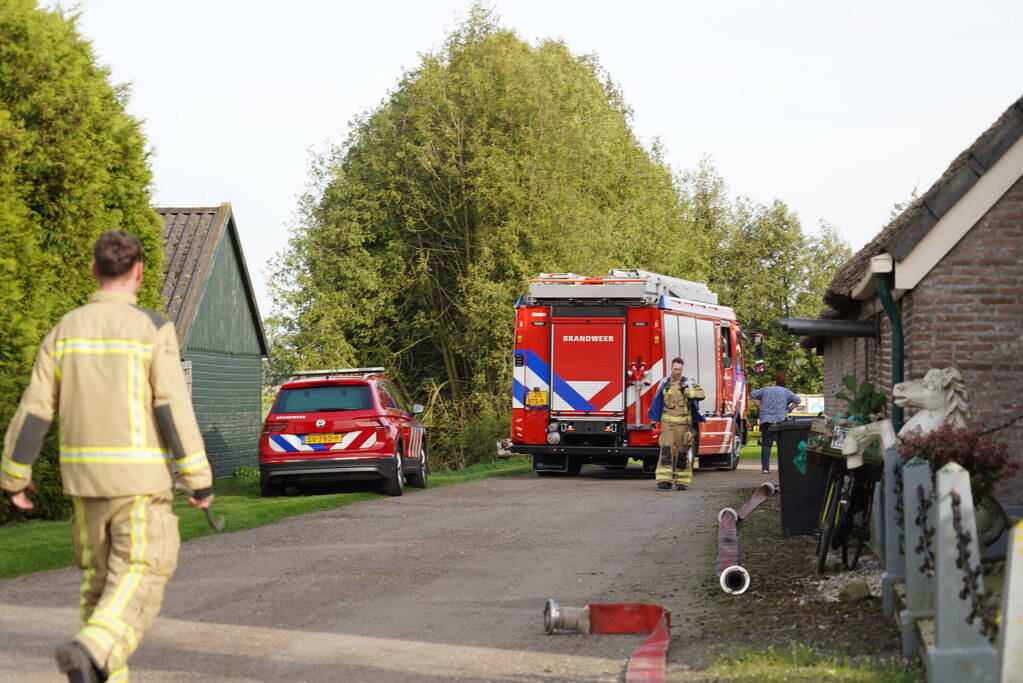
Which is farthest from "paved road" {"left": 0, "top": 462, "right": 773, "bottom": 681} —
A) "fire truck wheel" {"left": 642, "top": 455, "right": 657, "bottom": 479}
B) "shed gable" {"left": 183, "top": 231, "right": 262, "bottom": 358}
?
"shed gable" {"left": 183, "top": 231, "right": 262, "bottom": 358}

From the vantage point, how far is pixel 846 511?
1047 centimetres

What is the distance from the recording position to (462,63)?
38.7 metres

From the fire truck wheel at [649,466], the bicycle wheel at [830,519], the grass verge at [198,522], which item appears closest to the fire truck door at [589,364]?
the fire truck wheel at [649,466]

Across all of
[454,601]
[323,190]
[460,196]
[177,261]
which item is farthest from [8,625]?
[323,190]

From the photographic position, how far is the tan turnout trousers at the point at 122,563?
18.2 ft

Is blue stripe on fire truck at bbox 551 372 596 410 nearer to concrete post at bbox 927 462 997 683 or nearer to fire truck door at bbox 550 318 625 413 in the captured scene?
fire truck door at bbox 550 318 625 413

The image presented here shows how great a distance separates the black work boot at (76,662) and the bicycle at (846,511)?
635cm

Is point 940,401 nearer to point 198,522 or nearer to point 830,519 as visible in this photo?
point 830,519

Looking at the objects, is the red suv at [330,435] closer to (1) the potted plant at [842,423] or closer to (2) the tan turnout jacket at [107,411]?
(1) the potted plant at [842,423]

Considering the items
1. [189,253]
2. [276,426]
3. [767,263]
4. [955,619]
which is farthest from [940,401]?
[767,263]

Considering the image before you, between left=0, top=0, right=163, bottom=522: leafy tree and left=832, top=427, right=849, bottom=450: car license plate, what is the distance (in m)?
9.29

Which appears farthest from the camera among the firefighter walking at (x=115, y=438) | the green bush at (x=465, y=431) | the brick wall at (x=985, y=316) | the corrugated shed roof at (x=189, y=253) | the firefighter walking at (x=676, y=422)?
the green bush at (x=465, y=431)

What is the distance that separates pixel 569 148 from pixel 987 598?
107 ft

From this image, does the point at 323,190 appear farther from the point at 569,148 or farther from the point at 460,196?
the point at 569,148
